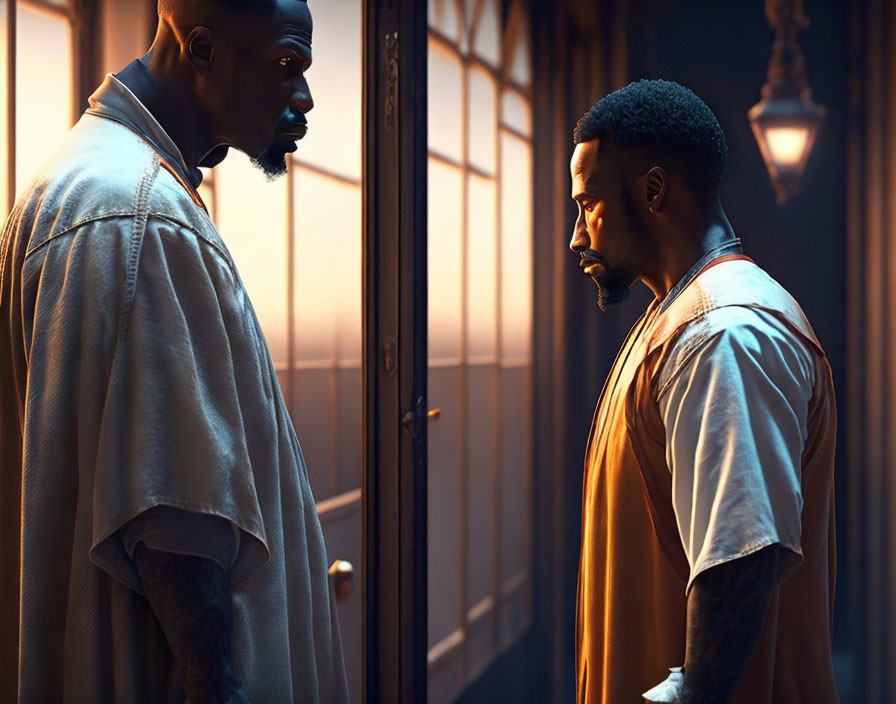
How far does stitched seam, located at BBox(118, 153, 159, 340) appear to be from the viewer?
2.60 feet

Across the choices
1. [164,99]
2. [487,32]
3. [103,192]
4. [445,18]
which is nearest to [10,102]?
[164,99]

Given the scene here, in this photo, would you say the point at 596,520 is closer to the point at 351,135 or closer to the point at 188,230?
the point at 188,230

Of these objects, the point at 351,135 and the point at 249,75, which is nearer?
the point at 249,75

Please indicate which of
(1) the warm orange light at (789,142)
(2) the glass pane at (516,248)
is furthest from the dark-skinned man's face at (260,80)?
(1) the warm orange light at (789,142)

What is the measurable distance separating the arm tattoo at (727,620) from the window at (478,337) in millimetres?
1317

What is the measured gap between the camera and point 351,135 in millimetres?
1918

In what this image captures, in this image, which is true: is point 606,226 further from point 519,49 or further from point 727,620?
point 519,49

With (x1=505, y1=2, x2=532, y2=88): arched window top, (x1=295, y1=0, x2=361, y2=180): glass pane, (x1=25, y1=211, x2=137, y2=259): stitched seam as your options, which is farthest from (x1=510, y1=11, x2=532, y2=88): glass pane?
(x1=25, y1=211, x2=137, y2=259): stitched seam

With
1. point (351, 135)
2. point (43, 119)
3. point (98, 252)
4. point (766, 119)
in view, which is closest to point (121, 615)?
point (98, 252)

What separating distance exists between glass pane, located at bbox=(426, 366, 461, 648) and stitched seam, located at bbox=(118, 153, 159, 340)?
4.52ft

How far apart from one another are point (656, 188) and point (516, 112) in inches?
61.7

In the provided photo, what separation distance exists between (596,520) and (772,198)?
1670 mm

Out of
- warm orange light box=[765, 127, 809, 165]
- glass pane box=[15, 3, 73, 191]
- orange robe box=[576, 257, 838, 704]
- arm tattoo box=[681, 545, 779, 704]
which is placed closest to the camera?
arm tattoo box=[681, 545, 779, 704]

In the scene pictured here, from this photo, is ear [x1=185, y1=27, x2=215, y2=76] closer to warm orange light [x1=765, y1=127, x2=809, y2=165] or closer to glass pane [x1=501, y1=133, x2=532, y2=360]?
glass pane [x1=501, y1=133, x2=532, y2=360]
